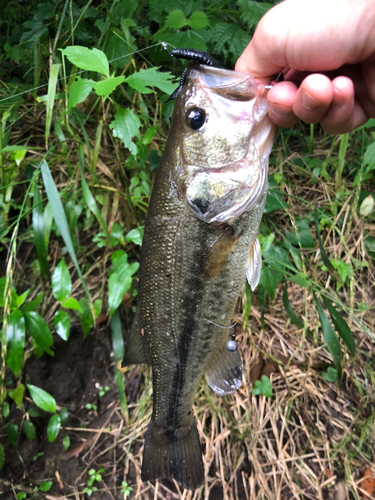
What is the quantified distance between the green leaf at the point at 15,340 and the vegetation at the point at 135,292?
0.01m

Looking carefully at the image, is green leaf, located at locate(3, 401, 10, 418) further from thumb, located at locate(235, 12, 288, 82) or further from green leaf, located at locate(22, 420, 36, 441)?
thumb, located at locate(235, 12, 288, 82)

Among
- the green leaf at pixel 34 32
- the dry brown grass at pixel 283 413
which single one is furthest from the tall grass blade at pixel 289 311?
the green leaf at pixel 34 32

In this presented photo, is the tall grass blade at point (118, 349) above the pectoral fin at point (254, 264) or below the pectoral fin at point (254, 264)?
below

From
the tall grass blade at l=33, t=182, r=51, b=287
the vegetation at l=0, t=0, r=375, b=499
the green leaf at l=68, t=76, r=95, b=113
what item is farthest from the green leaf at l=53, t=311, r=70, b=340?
the green leaf at l=68, t=76, r=95, b=113

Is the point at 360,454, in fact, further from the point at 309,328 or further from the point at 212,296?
the point at 212,296

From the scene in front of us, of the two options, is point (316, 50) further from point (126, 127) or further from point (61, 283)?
point (61, 283)

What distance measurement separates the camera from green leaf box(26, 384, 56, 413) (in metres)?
1.88

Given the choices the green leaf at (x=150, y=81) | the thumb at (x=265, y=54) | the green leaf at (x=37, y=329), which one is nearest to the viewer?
the thumb at (x=265, y=54)

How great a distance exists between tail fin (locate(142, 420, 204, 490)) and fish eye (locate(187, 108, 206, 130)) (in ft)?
4.65

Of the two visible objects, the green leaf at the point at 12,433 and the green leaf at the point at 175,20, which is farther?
the green leaf at the point at 12,433

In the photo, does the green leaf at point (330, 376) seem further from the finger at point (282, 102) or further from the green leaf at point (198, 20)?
the green leaf at point (198, 20)

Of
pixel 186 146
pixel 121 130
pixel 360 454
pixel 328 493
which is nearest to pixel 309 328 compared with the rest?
pixel 360 454

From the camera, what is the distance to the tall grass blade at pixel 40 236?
168 centimetres

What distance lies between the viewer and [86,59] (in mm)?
1262
